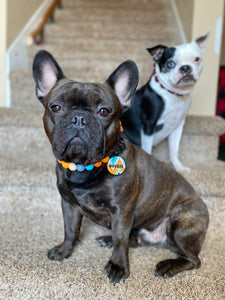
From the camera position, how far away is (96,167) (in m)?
1.13

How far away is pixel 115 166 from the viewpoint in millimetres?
1152

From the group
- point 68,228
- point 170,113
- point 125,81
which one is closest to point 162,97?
point 170,113

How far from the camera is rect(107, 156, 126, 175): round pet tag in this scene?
115cm

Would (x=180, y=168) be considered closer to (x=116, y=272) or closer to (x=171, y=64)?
(x=171, y=64)

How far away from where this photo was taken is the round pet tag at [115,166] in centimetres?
115

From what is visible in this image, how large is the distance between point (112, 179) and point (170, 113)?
32.4 inches

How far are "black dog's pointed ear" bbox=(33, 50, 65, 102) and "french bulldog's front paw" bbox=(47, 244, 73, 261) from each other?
584 millimetres

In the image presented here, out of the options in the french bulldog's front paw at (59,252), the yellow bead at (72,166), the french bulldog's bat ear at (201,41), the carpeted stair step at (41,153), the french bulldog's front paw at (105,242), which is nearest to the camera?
the yellow bead at (72,166)

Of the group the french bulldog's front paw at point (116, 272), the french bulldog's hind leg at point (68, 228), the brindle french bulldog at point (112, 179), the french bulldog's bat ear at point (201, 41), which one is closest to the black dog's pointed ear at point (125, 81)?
the brindle french bulldog at point (112, 179)

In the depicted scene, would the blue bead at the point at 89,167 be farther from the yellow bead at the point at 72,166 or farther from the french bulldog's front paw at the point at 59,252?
the french bulldog's front paw at the point at 59,252

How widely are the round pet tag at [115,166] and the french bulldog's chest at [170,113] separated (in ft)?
2.42

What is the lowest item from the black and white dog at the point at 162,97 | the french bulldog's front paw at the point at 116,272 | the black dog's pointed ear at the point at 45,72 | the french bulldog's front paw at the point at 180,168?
the french bulldog's front paw at the point at 180,168

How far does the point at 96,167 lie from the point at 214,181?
746 millimetres

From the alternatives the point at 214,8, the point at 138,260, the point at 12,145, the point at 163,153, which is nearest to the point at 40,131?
the point at 12,145
